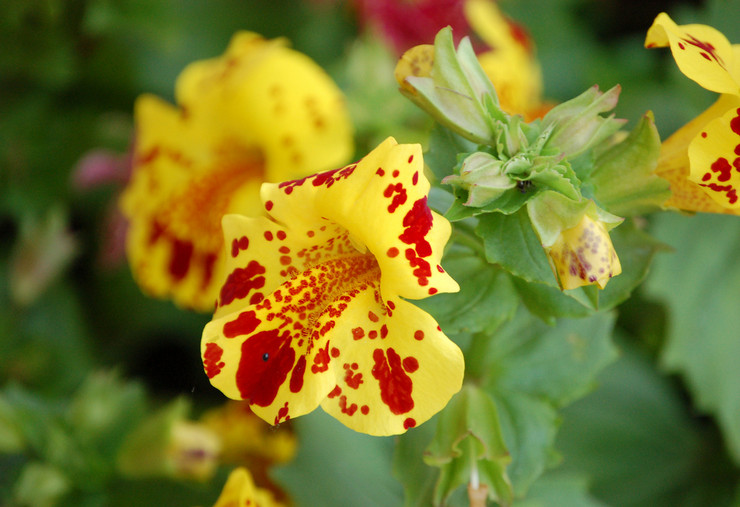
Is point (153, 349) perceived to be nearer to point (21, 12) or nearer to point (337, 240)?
point (21, 12)

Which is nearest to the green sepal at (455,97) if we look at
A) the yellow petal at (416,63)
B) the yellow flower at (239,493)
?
the yellow petal at (416,63)

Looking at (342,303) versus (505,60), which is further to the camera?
(505,60)

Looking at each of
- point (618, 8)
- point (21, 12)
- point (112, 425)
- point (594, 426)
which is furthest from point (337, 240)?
point (618, 8)

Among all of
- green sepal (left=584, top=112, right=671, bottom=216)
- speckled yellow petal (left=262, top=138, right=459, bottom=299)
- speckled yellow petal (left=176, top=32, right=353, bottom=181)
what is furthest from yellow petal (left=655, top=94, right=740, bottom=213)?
speckled yellow petal (left=176, top=32, right=353, bottom=181)

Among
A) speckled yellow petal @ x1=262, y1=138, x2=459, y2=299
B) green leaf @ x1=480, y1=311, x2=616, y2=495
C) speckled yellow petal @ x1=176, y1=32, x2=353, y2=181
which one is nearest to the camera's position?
speckled yellow petal @ x1=262, y1=138, x2=459, y2=299

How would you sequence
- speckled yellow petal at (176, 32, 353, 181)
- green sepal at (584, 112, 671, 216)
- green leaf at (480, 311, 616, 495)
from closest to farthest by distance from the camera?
green sepal at (584, 112, 671, 216), green leaf at (480, 311, 616, 495), speckled yellow petal at (176, 32, 353, 181)

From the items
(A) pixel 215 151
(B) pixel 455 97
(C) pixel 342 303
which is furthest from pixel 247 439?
(B) pixel 455 97

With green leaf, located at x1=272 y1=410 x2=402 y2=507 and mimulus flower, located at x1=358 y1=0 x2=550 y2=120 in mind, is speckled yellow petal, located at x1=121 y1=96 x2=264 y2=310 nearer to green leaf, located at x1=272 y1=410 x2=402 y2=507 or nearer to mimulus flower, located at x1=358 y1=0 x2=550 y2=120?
green leaf, located at x1=272 y1=410 x2=402 y2=507

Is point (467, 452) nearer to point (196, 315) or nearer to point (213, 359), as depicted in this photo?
point (213, 359)
